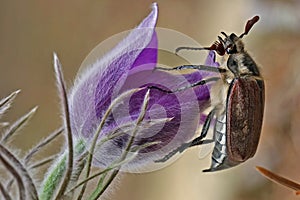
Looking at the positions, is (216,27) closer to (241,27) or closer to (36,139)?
(241,27)

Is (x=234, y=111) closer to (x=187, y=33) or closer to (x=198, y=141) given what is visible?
(x=198, y=141)

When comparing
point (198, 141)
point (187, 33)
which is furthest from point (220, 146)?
point (187, 33)

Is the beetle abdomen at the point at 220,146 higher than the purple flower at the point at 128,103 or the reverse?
the reverse

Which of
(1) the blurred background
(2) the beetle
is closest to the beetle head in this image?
(2) the beetle

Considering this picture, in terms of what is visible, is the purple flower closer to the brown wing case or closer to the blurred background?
the brown wing case

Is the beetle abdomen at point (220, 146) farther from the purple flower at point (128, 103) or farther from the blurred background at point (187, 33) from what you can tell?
the blurred background at point (187, 33)

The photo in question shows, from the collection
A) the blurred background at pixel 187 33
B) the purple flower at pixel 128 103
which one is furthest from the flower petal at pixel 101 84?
the blurred background at pixel 187 33
